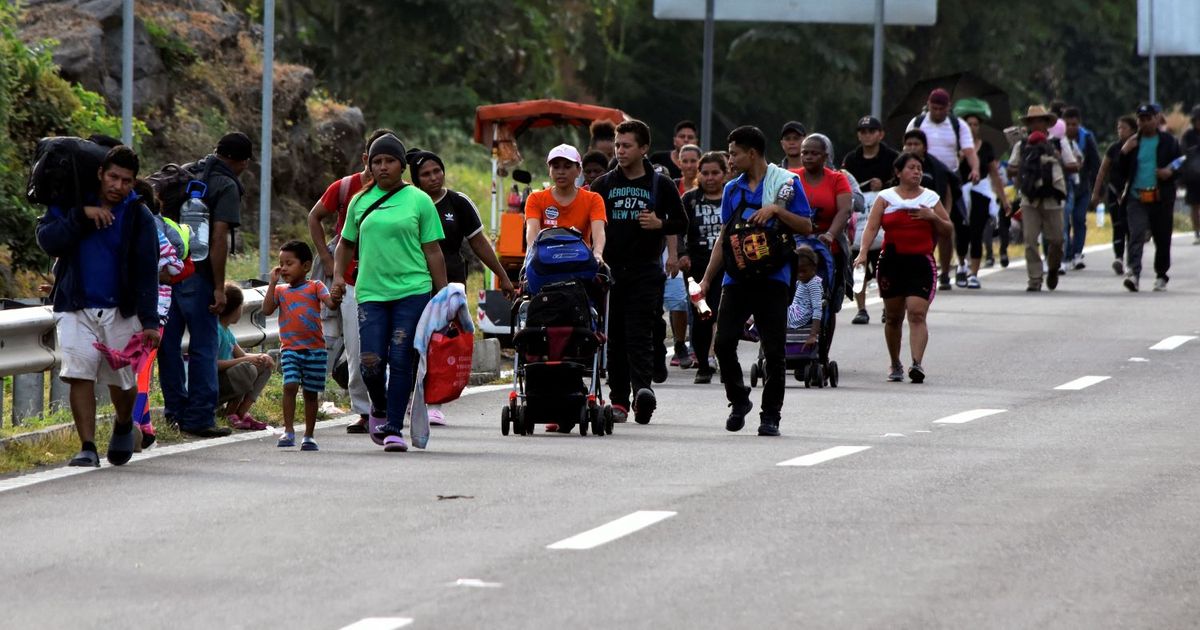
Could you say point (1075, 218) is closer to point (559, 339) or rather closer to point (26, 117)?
point (26, 117)

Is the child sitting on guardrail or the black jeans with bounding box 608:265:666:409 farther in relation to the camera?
the black jeans with bounding box 608:265:666:409

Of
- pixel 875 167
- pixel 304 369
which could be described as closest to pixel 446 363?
pixel 304 369

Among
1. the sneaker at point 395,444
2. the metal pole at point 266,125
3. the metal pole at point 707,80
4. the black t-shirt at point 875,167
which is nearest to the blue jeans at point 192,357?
the sneaker at point 395,444

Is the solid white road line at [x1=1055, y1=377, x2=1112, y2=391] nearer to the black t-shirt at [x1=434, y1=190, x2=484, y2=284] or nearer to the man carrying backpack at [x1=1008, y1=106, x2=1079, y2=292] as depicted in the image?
the black t-shirt at [x1=434, y1=190, x2=484, y2=284]

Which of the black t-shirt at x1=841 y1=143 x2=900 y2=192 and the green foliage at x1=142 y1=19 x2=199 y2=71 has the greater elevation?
the green foliage at x1=142 y1=19 x2=199 y2=71

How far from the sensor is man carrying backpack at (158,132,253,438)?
1322 centimetres

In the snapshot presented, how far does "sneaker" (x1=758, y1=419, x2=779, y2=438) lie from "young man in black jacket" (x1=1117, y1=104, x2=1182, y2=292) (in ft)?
40.9

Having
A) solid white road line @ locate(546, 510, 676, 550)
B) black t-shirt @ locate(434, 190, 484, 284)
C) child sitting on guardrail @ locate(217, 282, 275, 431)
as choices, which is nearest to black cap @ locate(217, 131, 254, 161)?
child sitting on guardrail @ locate(217, 282, 275, 431)

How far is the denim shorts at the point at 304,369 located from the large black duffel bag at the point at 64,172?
149cm

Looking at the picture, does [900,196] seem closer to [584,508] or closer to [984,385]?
[984,385]

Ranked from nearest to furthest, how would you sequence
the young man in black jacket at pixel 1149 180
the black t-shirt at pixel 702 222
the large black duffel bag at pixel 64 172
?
the large black duffel bag at pixel 64 172
the black t-shirt at pixel 702 222
the young man in black jacket at pixel 1149 180

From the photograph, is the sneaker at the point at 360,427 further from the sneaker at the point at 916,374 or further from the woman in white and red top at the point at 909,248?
the sneaker at the point at 916,374

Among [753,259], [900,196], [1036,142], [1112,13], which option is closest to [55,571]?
[753,259]

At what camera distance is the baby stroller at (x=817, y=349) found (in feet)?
54.2
